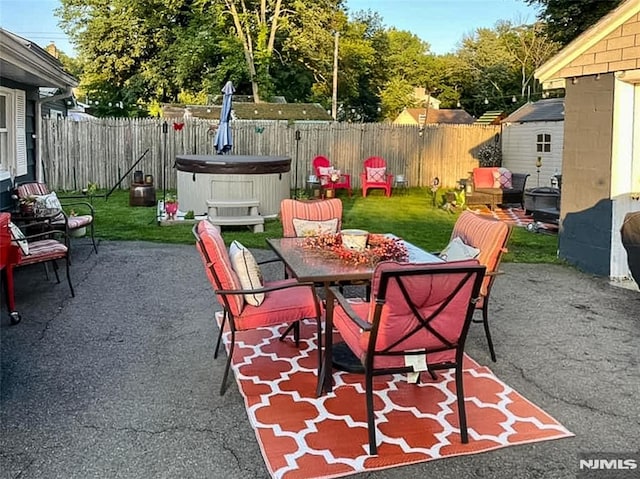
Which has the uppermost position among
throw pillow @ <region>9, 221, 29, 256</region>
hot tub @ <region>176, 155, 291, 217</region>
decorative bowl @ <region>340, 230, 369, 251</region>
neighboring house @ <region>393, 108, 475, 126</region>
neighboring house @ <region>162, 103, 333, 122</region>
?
neighboring house @ <region>393, 108, 475, 126</region>

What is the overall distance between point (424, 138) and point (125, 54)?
13068mm

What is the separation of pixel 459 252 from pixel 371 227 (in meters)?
5.62

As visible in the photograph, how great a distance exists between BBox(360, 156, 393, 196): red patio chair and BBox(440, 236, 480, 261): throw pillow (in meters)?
9.97

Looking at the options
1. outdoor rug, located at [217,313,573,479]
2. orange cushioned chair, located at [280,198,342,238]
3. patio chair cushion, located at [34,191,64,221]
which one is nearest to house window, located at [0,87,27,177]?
patio chair cushion, located at [34,191,64,221]

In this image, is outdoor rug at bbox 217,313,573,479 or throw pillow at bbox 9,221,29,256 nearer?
outdoor rug at bbox 217,313,573,479

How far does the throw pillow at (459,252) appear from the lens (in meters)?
4.04

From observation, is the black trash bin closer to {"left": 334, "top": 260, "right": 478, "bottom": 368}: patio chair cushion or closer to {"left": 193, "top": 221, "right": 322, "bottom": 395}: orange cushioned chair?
{"left": 193, "top": 221, "right": 322, "bottom": 395}: orange cushioned chair

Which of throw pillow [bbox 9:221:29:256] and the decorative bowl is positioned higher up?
the decorative bowl

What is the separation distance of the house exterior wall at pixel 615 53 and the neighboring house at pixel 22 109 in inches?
229

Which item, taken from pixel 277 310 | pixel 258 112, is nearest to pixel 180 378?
pixel 277 310

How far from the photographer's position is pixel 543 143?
1465 centimetres

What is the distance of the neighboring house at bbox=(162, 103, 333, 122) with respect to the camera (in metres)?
18.2

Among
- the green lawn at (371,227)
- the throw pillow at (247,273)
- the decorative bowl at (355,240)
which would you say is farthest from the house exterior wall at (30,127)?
the decorative bowl at (355,240)

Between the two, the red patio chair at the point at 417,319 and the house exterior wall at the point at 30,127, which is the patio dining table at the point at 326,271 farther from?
the house exterior wall at the point at 30,127
